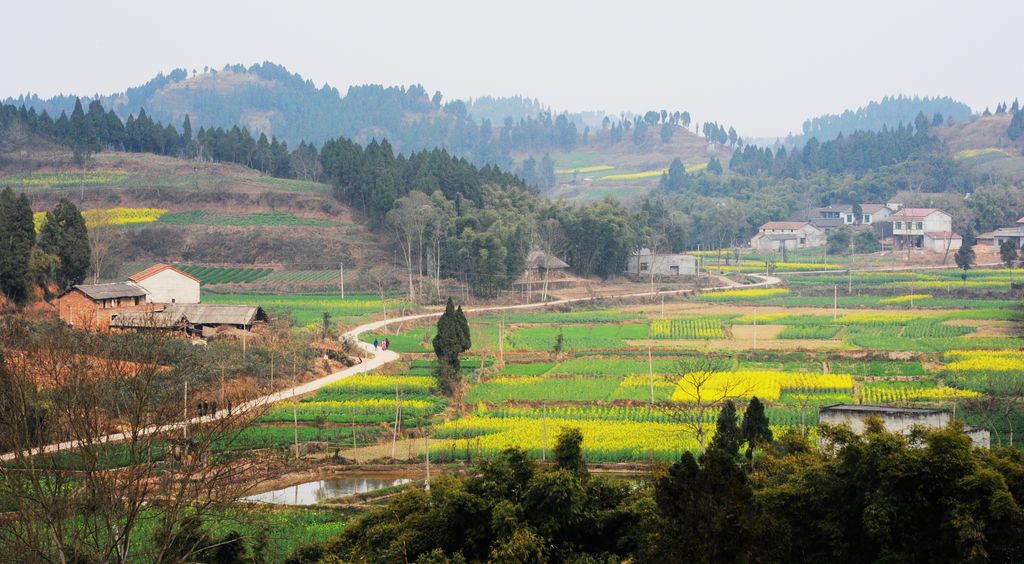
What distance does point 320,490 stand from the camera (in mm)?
22859

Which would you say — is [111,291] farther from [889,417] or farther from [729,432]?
[889,417]

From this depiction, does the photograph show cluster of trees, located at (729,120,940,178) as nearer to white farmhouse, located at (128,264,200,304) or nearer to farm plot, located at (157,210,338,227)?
farm plot, located at (157,210,338,227)

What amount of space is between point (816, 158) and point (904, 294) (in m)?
58.4

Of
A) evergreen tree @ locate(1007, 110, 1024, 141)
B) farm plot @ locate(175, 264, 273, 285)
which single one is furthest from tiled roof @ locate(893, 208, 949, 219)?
farm plot @ locate(175, 264, 273, 285)

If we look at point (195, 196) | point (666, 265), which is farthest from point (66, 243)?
point (666, 265)

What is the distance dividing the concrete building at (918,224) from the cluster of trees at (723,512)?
62.1m

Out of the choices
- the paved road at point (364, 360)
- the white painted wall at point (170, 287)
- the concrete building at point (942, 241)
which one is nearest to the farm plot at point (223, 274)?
the white painted wall at point (170, 287)

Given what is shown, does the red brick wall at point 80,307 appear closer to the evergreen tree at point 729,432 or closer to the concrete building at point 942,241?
the evergreen tree at point 729,432

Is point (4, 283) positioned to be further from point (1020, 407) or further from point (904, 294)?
point (904, 294)

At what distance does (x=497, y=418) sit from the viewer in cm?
2783

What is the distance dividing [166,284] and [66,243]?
12.4 feet

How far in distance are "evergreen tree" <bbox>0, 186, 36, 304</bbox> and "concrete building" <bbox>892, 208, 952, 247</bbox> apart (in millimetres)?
57018

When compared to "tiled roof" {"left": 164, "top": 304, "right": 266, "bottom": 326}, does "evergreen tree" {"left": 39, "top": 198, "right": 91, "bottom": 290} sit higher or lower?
higher

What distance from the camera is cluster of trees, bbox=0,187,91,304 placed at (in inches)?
1412
